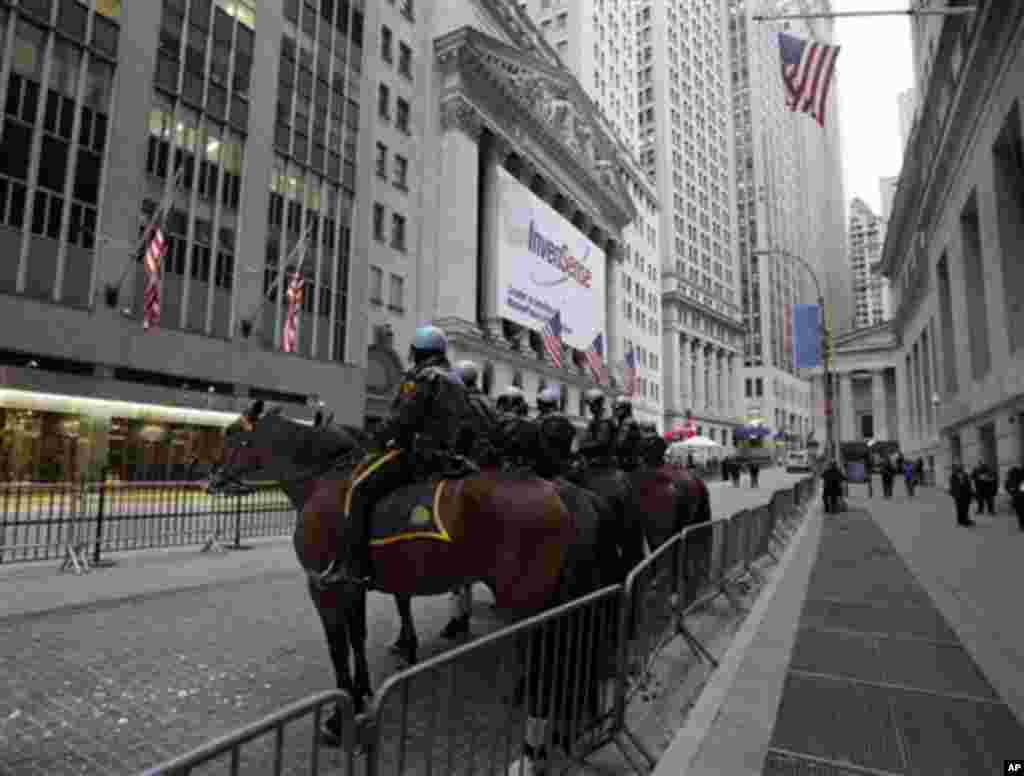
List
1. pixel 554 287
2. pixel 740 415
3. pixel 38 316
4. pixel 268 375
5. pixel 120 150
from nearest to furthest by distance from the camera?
pixel 38 316, pixel 120 150, pixel 268 375, pixel 554 287, pixel 740 415

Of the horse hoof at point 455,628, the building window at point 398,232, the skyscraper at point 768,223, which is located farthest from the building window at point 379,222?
the skyscraper at point 768,223

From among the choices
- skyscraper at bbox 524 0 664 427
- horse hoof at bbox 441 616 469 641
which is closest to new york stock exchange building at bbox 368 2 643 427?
skyscraper at bbox 524 0 664 427

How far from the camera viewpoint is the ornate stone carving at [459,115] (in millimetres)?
43656

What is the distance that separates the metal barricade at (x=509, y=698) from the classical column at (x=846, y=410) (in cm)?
10840

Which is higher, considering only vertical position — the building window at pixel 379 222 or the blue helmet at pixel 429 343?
the building window at pixel 379 222

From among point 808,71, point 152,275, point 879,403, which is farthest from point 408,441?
point 879,403

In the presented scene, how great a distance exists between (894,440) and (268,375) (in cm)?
8368

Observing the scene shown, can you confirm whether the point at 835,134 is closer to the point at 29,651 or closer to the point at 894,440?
the point at 894,440

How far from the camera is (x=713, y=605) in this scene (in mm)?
9094

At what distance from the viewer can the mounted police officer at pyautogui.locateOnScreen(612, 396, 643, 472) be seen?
9234 mm

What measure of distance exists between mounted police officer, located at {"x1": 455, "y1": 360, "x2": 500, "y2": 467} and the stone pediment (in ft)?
146

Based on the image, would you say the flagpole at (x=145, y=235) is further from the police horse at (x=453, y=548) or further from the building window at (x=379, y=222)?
the police horse at (x=453, y=548)

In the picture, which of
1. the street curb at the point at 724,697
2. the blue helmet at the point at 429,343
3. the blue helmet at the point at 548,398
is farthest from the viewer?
the blue helmet at the point at 548,398

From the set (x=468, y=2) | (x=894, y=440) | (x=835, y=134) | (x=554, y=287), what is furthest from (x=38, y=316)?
(x=835, y=134)
